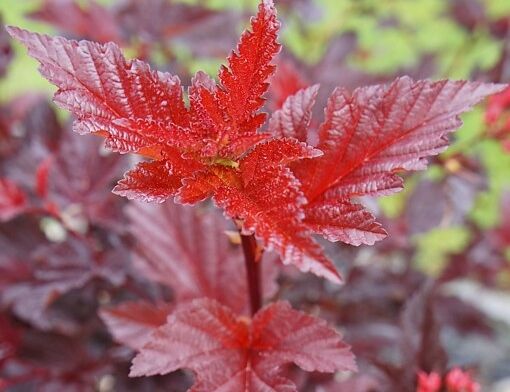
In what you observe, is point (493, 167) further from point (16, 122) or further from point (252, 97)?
point (252, 97)

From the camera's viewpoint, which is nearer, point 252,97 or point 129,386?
point 252,97

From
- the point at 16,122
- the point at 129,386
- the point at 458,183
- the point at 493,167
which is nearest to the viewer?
the point at 129,386

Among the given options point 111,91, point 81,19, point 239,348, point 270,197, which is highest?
point 81,19

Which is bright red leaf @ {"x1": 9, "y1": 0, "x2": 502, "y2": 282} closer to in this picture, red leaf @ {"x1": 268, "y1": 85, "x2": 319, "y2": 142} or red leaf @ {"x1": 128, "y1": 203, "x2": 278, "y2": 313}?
red leaf @ {"x1": 268, "y1": 85, "x2": 319, "y2": 142}

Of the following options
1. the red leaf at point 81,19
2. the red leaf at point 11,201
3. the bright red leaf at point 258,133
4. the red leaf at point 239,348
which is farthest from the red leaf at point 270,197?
the red leaf at point 81,19

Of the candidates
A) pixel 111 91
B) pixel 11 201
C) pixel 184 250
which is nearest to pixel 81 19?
pixel 11 201

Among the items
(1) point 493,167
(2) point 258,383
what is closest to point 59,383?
(2) point 258,383

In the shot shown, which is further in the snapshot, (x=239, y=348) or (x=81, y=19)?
(x=81, y=19)

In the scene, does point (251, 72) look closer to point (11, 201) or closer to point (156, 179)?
point (156, 179)

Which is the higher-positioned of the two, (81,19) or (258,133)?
(81,19)
